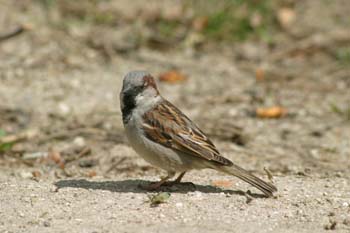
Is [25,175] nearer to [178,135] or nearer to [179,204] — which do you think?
[178,135]

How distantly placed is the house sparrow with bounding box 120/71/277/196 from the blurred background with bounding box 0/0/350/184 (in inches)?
39.3

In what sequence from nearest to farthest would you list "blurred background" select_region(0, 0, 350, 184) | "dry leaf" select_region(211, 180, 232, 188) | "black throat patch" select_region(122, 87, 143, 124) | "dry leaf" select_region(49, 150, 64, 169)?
"black throat patch" select_region(122, 87, 143, 124) → "dry leaf" select_region(211, 180, 232, 188) → "dry leaf" select_region(49, 150, 64, 169) → "blurred background" select_region(0, 0, 350, 184)

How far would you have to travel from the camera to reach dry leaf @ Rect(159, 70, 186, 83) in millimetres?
9266

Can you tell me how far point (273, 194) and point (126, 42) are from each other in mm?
4936

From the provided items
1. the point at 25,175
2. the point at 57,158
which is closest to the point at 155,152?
the point at 25,175

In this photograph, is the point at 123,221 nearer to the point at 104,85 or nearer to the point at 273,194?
the point at 273,194

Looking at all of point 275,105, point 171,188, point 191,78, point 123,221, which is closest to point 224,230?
point 123,221

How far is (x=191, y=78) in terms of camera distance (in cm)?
939

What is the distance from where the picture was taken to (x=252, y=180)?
5559 mm

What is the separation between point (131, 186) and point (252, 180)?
0.91 m

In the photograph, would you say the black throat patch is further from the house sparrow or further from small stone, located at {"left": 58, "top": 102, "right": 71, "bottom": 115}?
small stone, located at {"left": 58, "top": 102, "right": 71, "bottom": 115}

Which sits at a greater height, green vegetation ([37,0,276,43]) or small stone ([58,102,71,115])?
green vegetation ([37,0,276,43])

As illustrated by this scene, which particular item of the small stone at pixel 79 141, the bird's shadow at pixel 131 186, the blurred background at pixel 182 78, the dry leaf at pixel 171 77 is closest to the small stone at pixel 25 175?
the blurred background at pixel 182 78

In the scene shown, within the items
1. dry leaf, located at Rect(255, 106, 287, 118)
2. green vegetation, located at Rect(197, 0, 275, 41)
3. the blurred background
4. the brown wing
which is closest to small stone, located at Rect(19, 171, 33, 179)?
the blurred background
